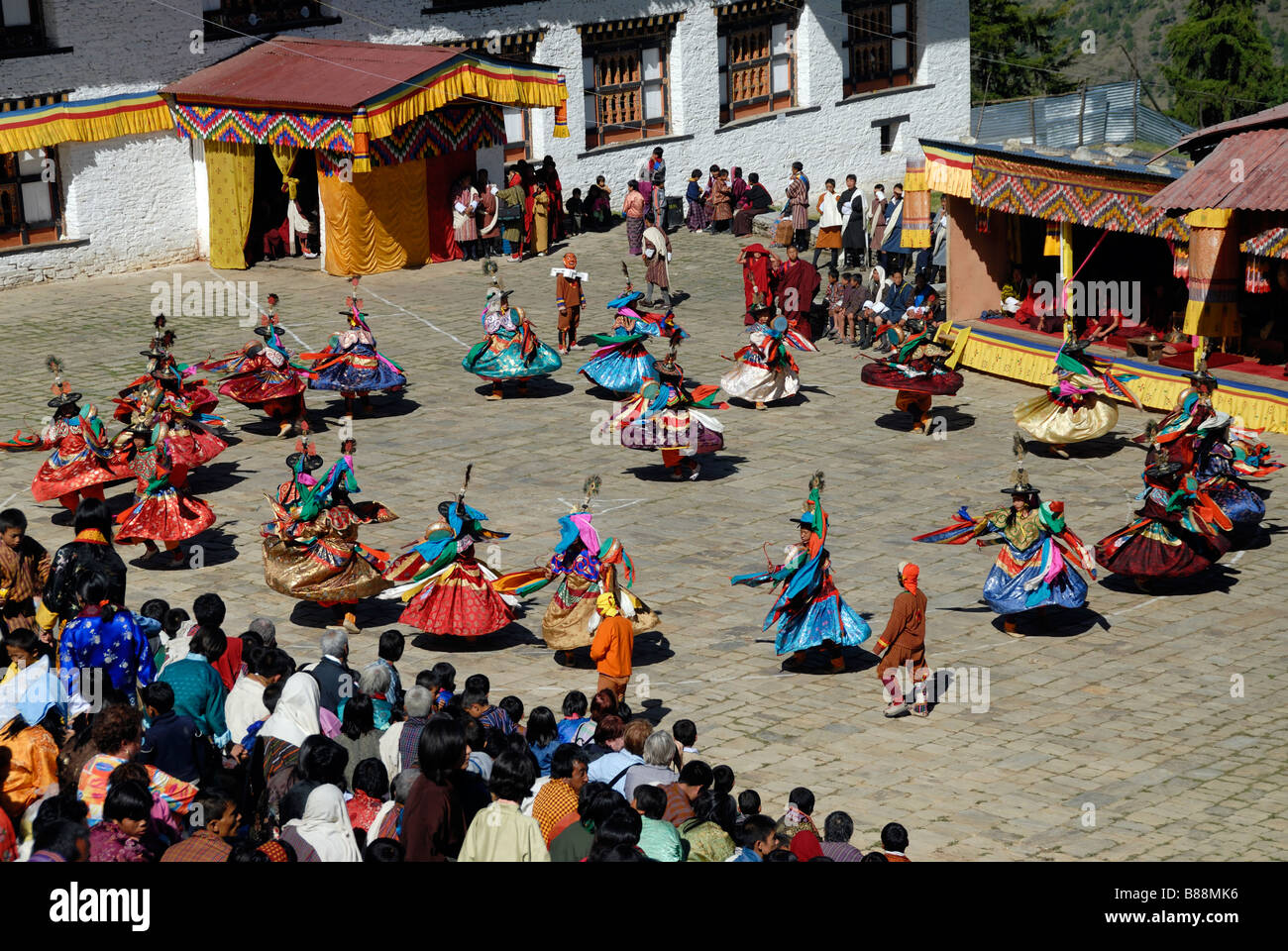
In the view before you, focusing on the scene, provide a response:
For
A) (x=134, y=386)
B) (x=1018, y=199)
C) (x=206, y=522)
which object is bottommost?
(x=206, y=522)

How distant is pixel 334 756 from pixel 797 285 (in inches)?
654

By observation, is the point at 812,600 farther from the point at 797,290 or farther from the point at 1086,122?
the point at 1086,122

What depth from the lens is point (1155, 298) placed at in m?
23.0

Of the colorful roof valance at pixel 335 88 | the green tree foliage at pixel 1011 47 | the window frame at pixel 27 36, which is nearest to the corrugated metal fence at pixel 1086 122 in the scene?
the colorful roof valance at pixel 335 88

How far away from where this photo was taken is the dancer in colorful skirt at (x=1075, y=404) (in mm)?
19500

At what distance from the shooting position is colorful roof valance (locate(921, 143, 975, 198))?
2395 cm

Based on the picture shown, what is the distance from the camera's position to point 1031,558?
14.5m

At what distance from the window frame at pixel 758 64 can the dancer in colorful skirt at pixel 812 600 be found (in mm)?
21968

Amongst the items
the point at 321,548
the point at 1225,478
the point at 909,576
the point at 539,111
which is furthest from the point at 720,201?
the point at 909,576

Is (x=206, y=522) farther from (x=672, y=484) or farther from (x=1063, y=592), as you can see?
(x=1063, y=592)

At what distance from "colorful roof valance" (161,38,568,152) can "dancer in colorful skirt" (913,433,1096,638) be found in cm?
1430

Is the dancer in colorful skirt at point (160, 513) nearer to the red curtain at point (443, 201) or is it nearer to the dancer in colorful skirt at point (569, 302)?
the dancer in colorful skirt at point (569, 302)

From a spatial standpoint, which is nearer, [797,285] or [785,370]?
[785,370]

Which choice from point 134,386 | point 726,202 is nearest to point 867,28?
point 726,202
